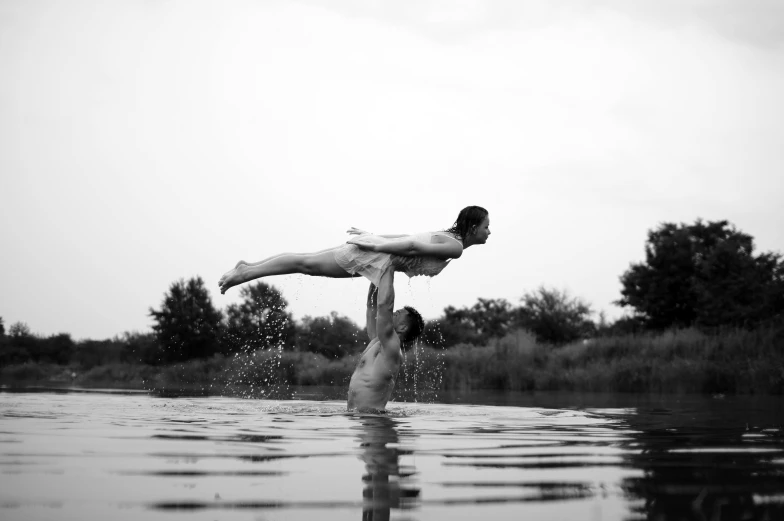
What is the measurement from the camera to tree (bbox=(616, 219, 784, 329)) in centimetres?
3169

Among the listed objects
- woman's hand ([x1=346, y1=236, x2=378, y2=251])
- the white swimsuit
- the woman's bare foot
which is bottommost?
the woman's bare foot

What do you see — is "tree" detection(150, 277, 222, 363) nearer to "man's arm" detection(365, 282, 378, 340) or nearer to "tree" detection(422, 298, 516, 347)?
"tree" detection(422, 298, 516, 347)

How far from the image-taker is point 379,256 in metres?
9.17

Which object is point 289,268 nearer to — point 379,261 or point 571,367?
point 379,261

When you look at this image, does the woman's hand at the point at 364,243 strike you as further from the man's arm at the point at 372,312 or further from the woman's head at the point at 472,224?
the woman's head at the point at 472,224

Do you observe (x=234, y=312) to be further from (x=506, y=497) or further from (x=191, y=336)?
(x=506, y=497)

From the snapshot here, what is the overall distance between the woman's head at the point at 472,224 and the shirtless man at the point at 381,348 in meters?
1.09

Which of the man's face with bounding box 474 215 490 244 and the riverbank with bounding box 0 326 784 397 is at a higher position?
the man's face with bounding box 474 215 490 244

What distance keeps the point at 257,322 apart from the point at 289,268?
2804 cm

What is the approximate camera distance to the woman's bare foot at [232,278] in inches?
374

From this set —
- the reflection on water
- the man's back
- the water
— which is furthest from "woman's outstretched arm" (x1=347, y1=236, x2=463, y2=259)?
the reflection on water

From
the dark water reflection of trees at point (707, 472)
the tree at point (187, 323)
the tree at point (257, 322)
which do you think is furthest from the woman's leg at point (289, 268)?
the tree at point (187, 323)

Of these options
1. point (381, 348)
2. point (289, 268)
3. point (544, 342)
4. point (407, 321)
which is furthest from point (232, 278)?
point (544, 342)

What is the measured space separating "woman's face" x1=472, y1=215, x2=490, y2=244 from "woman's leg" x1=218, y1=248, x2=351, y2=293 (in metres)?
1.55
